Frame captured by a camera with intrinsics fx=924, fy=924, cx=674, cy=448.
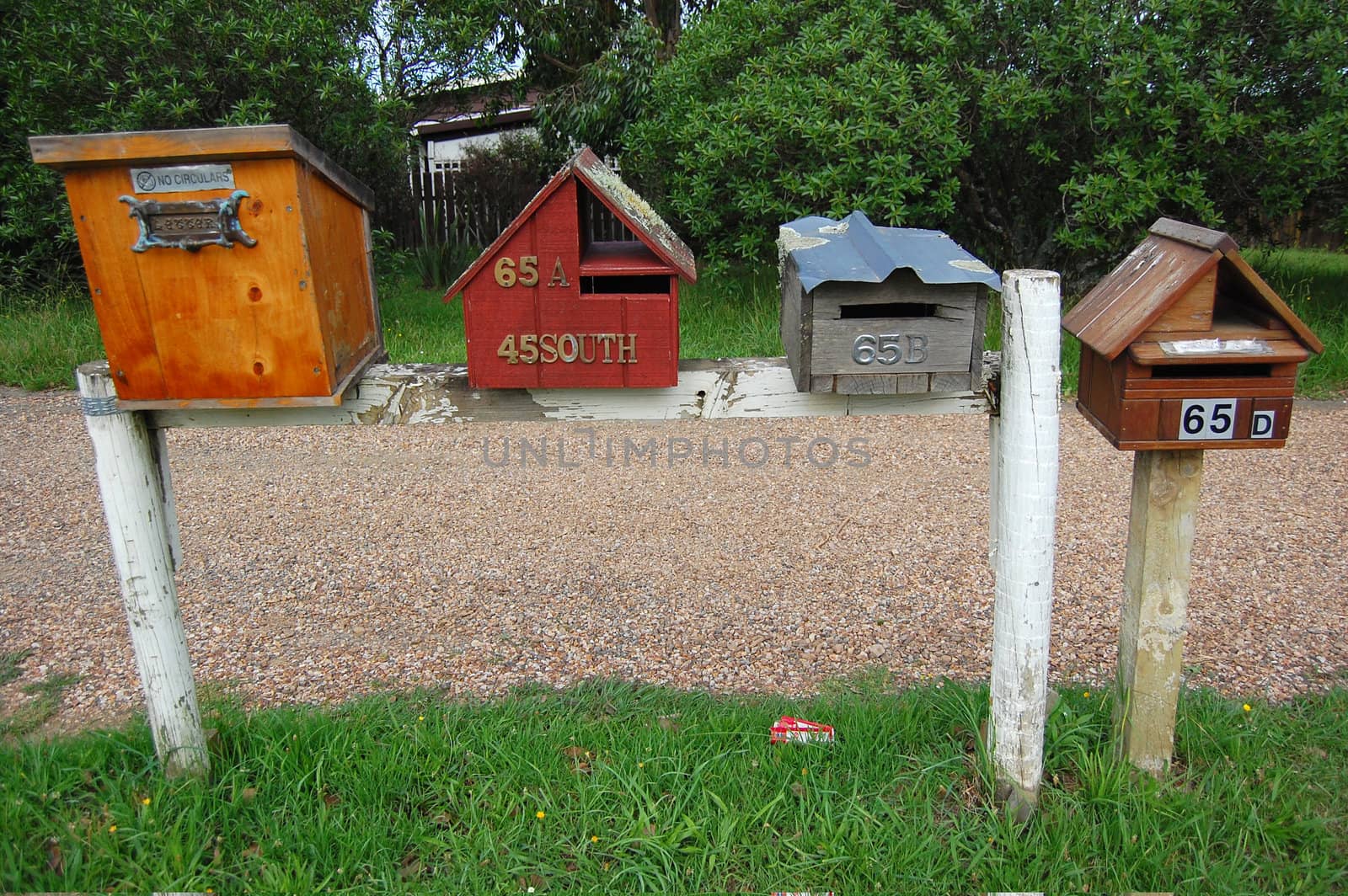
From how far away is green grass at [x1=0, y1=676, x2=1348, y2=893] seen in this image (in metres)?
2.02

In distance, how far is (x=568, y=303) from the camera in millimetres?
2016

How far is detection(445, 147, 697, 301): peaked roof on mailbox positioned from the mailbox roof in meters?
0.40

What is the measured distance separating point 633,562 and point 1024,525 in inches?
79.7

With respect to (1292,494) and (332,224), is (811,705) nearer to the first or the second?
(332,224)

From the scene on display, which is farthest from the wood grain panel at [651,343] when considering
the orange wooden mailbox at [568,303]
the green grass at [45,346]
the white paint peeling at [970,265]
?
the green grass at [45,346]

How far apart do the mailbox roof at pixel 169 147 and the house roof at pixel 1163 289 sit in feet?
5.50

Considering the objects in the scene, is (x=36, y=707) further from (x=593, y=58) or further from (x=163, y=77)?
(x=593, y=58)

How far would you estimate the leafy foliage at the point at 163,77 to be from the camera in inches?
248

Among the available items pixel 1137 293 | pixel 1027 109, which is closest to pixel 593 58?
pixel 1027 109

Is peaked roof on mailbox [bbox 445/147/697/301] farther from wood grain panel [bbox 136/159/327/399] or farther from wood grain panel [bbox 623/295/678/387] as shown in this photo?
wood grain panel [bbox 136/159/327/399]

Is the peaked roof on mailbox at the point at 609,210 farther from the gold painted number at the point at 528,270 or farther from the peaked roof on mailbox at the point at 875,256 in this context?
the peaked roof on mailbox at the point at 875,256

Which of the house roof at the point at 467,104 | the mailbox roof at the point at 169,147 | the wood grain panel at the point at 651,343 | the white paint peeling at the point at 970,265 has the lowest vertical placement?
the wood grain panel at the point at 651,343

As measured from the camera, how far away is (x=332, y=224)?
2084 millimetres

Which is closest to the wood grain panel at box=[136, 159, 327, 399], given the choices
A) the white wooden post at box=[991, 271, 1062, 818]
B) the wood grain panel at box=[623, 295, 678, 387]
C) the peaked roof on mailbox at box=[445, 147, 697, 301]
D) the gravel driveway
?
the peaked roof on mailbox at box=[445, 147, 697, 301]
